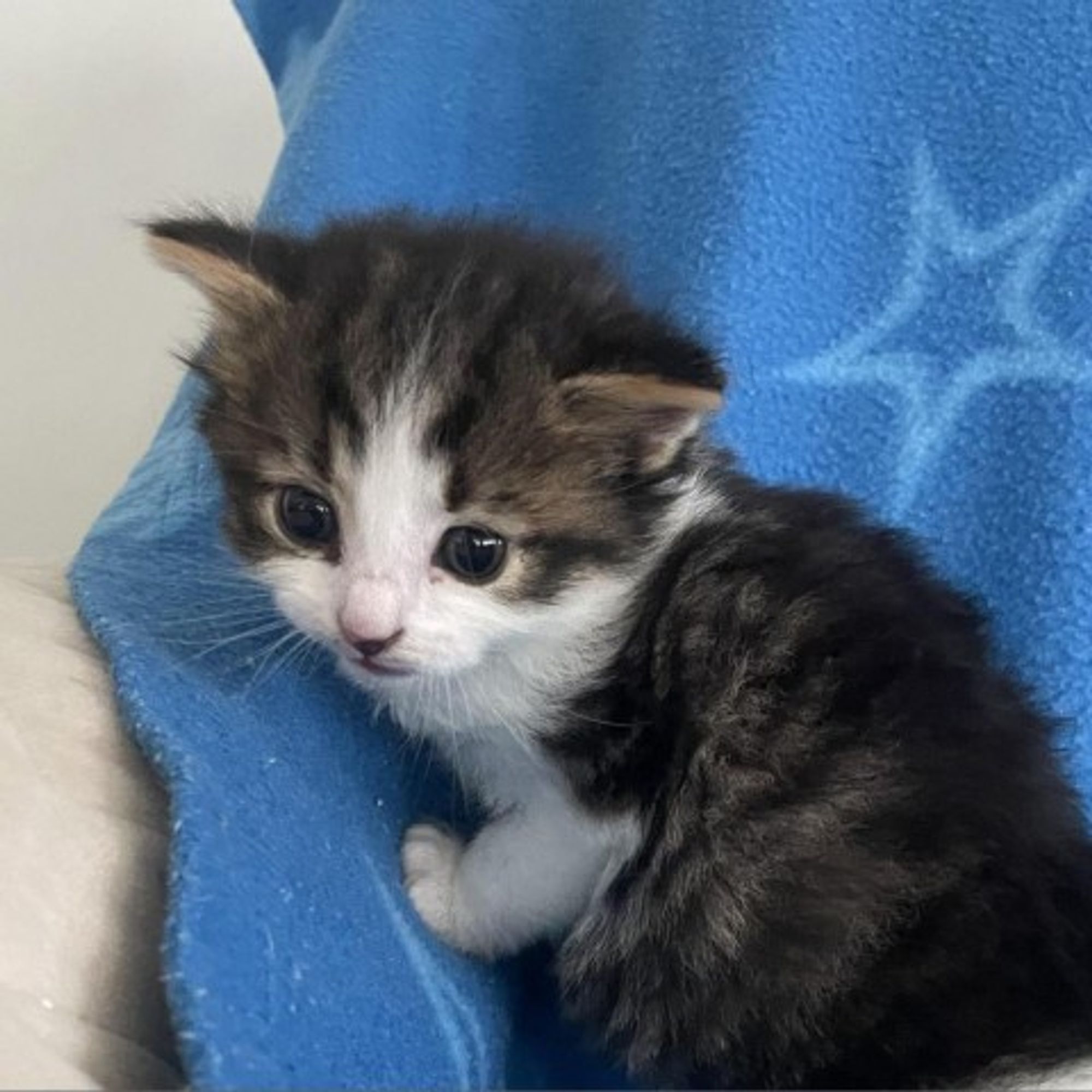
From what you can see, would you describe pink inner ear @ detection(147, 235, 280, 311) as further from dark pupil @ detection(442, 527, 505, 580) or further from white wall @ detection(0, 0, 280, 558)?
white wall @ detection(0, 0, 280, 558)

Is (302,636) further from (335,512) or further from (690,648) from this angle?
(690,648)

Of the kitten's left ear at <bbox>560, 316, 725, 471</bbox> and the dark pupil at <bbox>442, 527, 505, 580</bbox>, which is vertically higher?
the kitten's left ear at <bbox>560, 316, 725, 471</bbox>

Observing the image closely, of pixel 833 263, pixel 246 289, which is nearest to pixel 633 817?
pixel 246 289

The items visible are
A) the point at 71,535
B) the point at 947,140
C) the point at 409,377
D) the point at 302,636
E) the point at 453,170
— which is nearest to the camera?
the point at 409,377

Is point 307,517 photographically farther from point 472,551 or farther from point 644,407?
point 644,407

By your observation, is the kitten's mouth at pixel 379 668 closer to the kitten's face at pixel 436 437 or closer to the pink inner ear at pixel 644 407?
the kitten's face at pixel 436 437

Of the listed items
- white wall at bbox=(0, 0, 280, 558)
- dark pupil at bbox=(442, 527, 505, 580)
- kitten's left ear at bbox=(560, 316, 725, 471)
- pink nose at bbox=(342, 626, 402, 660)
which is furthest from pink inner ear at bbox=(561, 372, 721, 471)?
white wall at bbox=(0, 0, 280, 558)
